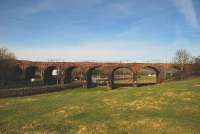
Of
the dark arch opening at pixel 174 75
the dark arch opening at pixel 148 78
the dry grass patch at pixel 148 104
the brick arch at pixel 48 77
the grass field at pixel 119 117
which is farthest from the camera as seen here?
the brick arch at pixel 48 77

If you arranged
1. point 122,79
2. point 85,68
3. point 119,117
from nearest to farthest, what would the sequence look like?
point 119,117
point 85,68
point 122,79

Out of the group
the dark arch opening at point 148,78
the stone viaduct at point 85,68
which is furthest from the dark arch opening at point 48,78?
the dark arch opening at point 148,78

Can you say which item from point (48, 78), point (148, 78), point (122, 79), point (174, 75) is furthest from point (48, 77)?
point (148, 78)

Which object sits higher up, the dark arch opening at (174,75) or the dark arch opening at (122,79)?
the dark arch opening at (174,75)

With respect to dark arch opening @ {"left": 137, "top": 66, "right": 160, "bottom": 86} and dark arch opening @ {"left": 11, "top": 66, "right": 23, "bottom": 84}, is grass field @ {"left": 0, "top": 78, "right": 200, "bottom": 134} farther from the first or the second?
dark arch opening @ {"left": 11, "top": 66, "right": 23, "bottom": 84}

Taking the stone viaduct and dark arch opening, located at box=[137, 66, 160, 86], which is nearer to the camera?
the stone viaduct

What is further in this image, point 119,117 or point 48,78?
point 48,78

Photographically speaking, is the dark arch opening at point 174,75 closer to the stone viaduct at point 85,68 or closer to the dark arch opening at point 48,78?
the stone viaduct at point 85,68

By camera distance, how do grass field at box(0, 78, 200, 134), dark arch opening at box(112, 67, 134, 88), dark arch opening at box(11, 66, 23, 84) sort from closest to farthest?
grass field at box(0, 78, 200, 134) < dark arch opening at box(11, 66, 23, 84) < dark arch opening at box(112, 67, 134, 88)

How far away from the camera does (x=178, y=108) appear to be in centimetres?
2123

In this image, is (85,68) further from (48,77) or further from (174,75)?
(174,75)

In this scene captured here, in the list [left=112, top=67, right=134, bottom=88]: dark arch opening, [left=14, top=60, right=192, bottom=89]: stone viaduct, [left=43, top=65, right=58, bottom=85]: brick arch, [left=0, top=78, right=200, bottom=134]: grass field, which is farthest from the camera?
[left=43, top=65, right=58, bottom=85]: brick arch

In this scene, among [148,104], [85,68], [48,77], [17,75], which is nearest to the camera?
[148,104]

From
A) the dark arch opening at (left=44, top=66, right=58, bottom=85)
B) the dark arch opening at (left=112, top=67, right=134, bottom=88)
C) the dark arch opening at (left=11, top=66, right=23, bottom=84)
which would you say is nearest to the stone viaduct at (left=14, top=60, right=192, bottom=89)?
the dark arch opening at (left=44, top=66, right=58, bottom=85)
